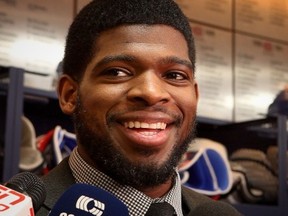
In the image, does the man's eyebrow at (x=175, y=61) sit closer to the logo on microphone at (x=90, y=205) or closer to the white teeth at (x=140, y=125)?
the white teeth at (x=140, y=125)

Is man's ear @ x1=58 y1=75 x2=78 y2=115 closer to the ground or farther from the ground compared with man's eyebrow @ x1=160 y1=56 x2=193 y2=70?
closer to the ground

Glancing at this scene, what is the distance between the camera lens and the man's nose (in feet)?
2.66

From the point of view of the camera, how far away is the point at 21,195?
592mm

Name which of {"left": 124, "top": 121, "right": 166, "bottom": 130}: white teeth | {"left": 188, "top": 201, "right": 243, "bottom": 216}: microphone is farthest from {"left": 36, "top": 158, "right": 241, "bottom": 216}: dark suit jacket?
{"left": 124, "top": 121, "right": 166, "bottom": 130}: white teeth

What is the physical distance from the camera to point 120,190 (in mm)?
861

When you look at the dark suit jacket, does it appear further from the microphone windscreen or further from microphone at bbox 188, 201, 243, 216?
the microphone windscreen

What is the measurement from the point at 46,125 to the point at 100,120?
4.12ft

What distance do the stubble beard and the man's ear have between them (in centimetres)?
4

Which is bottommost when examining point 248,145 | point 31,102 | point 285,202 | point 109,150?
point 285,202

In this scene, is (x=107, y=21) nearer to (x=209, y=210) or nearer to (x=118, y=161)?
(x=118, y=161)

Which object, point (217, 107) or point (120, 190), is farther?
point (217, 107)

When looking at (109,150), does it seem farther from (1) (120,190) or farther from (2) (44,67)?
(2) (44,67)

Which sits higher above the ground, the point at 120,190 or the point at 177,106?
the point at 177,106

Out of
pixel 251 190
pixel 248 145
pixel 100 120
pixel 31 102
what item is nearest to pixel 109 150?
pixel 100 120
